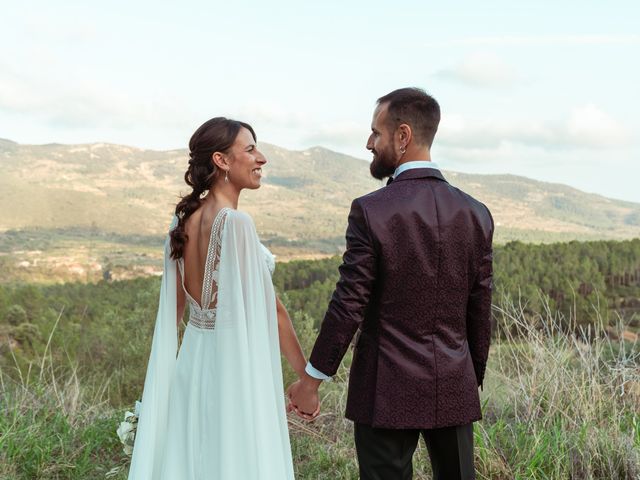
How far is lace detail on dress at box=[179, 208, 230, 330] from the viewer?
267 cm

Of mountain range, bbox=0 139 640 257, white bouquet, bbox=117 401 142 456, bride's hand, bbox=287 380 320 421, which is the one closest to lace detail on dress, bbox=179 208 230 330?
bride's hand, bbox=287 380 320 421

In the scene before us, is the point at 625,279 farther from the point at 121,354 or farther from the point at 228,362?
the point at 228,362

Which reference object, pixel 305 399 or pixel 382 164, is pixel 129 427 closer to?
pixel 305 399

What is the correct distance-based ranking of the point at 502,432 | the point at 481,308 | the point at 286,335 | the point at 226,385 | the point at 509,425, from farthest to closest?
the point at 509,425
the point at 502,432
the point at 286,335
the point at 226,385
the point at 481,308

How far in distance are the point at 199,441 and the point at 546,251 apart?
1501 inches

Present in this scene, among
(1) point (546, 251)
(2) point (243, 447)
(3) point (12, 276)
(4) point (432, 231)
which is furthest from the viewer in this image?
(3) point (12, 276)

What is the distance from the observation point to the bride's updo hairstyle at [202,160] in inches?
107

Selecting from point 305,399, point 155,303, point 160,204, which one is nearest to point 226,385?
point 305,399

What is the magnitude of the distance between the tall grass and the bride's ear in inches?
77.4

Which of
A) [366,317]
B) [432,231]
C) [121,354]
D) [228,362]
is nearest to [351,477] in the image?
[228,362]

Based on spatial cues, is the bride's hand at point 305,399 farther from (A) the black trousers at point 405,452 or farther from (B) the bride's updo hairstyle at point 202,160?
(B) the bride's updo hairstyle at point 202,160

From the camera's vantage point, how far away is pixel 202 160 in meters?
2.74

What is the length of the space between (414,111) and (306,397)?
1107 millimetres

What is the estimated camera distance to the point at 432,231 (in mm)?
2297
